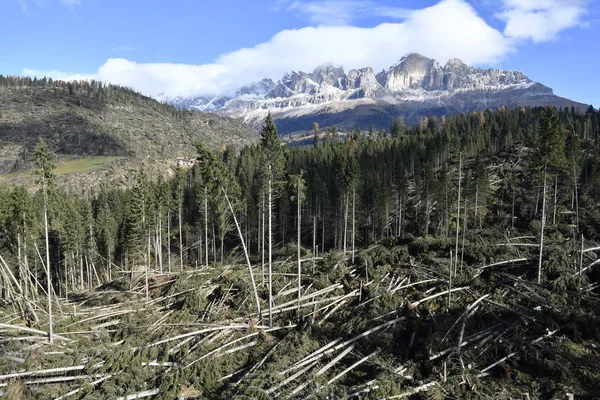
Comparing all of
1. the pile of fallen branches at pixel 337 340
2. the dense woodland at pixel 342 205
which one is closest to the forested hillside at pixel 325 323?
the pile of fallen branches at pixel 337 340

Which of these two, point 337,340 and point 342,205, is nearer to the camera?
point 337,340

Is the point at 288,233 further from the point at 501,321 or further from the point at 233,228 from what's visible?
the point at 501,321

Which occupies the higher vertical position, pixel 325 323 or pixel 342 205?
pixel 342 205

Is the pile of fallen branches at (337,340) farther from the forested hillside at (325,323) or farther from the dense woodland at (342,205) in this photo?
the dense woodland at (342,205)

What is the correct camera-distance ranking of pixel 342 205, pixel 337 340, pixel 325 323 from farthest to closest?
pixel 342 205 < pixel 325 323 < pixel 337 340

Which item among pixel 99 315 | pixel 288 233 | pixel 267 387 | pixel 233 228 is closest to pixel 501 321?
pixel 267 387

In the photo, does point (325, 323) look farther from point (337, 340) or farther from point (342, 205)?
point (342, 205)

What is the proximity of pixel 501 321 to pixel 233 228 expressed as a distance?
62.0 metres

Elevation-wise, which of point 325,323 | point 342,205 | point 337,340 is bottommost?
point 325,323

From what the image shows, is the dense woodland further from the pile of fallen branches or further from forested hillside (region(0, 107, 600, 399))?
the pile of fallen branches

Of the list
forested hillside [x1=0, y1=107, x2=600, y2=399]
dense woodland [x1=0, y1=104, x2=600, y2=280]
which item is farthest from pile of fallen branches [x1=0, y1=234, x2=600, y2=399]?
dense woodland [x1=0, y1=104, x2=600, y2=280]

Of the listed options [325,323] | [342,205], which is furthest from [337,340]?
[342,205]

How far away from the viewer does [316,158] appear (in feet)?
321

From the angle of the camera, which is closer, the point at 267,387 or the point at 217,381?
the point at 267,387
